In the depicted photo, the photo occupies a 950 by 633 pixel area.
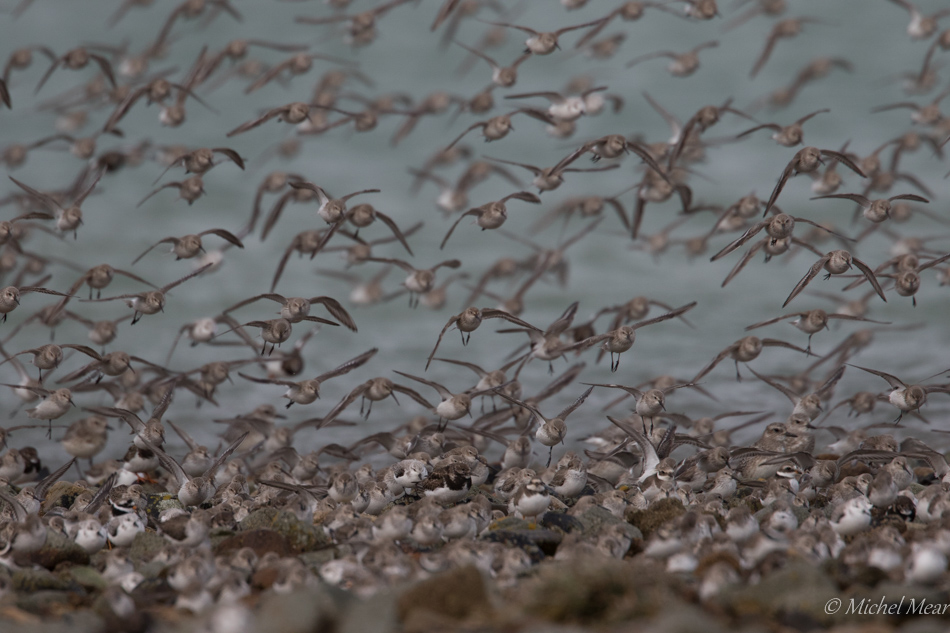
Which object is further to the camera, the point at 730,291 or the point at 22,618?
the point at 730,291

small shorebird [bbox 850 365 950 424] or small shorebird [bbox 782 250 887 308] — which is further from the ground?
small shorebird [bbox 782 250 887 308]

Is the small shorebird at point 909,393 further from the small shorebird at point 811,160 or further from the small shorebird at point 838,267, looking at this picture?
the small shorebird at point 811,160

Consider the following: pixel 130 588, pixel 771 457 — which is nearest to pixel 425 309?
pixel 771 457

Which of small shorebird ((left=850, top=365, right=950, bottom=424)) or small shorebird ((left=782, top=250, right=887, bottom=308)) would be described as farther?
small shorebird ((left=850, top=365, right=950, bottom=424))

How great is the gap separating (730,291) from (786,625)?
18.7 meters

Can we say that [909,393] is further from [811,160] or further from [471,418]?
[471,418]

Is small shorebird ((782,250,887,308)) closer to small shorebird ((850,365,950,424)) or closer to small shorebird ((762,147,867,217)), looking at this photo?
small shorebird ((762,147,867,217))

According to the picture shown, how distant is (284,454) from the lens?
12.3 meters

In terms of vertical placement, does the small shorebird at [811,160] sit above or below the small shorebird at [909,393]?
above

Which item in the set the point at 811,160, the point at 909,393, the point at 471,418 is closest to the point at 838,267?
the point at 811,160

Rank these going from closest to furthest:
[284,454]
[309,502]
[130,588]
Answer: [130,588] → [309,502] → [284,454]

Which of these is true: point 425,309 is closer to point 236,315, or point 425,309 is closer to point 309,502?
point 236,315

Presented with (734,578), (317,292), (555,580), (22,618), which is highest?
(555,580)

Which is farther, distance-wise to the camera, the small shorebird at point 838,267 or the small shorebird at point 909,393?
the small shorebird at point 909,393
